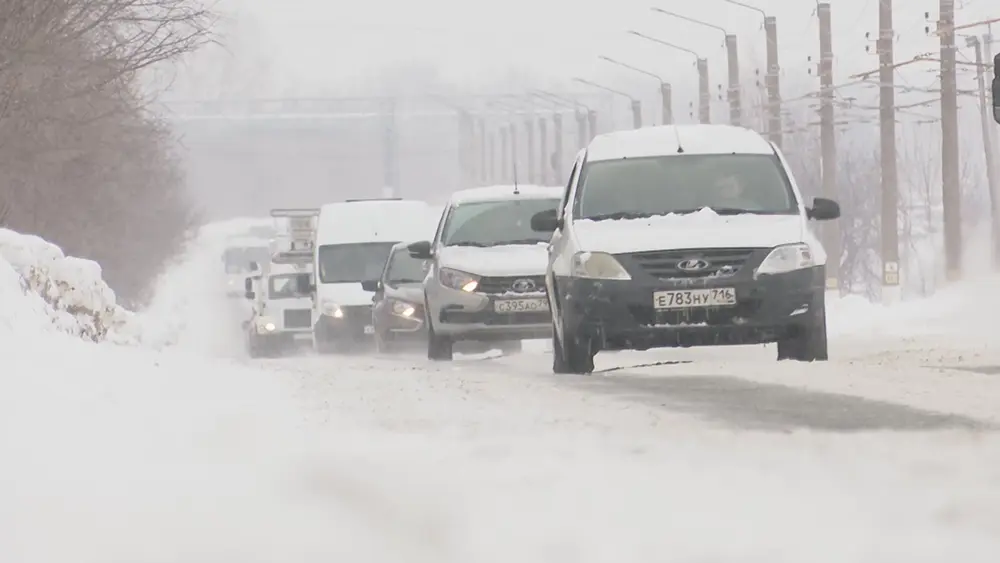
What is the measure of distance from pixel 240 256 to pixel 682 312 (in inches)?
2502

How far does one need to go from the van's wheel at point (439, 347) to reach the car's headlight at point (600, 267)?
596cm

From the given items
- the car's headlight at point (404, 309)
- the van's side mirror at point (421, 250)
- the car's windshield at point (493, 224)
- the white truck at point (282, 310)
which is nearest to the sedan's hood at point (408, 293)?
the car's headlight at point (404, 309)

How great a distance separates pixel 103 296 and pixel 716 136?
551 centimetres

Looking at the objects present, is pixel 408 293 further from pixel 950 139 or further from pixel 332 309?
pixel 950 139

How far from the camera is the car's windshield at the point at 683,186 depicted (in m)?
14.7

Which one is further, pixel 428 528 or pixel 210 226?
pixel 210 226

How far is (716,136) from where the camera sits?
15.7 metres

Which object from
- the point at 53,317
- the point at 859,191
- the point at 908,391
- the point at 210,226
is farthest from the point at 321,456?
the point at 210,226

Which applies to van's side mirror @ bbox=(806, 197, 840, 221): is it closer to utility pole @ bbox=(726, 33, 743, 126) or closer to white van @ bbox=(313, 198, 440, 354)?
white van @ bbox=(313, 198, 440, 354)

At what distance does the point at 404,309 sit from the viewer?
23.8 meters

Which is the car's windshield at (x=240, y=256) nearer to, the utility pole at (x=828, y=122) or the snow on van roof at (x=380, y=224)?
the utility pole at (x=828, y=122)

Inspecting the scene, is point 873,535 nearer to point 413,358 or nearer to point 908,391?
point 908,391

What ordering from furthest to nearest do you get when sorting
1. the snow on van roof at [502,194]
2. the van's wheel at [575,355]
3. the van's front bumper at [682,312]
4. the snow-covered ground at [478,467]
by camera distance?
1. the snow on van roof at [502,194]
2. the van's wheel at [575,355]
3. the van's front bumper at [682,312]
4. the snow-covered ground at [478,467]

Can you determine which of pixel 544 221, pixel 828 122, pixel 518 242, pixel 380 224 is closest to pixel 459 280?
pixel 518 242
